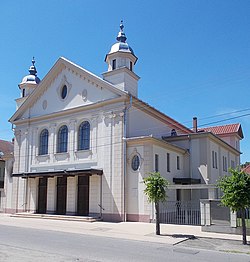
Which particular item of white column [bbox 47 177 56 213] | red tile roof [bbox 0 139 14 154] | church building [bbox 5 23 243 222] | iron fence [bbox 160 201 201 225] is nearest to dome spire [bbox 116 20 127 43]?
church building [bbox 5 23 243 222]

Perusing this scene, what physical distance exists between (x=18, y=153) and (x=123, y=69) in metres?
13.9

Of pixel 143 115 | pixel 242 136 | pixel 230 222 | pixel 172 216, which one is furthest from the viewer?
pixel 242 136

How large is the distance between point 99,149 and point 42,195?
7.69 meters

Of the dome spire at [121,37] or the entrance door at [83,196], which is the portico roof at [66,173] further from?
the dome spire at [121,37]

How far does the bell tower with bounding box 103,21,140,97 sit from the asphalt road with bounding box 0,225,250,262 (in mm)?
14952

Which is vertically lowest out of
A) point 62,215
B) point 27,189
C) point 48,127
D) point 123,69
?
point 62,215

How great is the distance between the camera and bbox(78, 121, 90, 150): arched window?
90.8 ft

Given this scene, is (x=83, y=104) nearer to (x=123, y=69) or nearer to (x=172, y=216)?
(x=123, y=69)

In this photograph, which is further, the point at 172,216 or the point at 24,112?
the point at 24,112

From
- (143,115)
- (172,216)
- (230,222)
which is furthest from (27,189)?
(230,222)

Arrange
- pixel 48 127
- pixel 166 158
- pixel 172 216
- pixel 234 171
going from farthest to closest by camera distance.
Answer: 1. pixel 48 127
2. pixel 166 158
3. pixel 172 216
4. pixel 234 171

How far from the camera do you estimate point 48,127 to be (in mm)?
30688

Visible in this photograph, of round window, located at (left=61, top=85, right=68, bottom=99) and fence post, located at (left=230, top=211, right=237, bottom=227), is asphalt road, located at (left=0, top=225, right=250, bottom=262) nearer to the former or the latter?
fence post, located at (left=230, top=211, right=237, bottom=227)

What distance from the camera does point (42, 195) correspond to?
1177 inches
